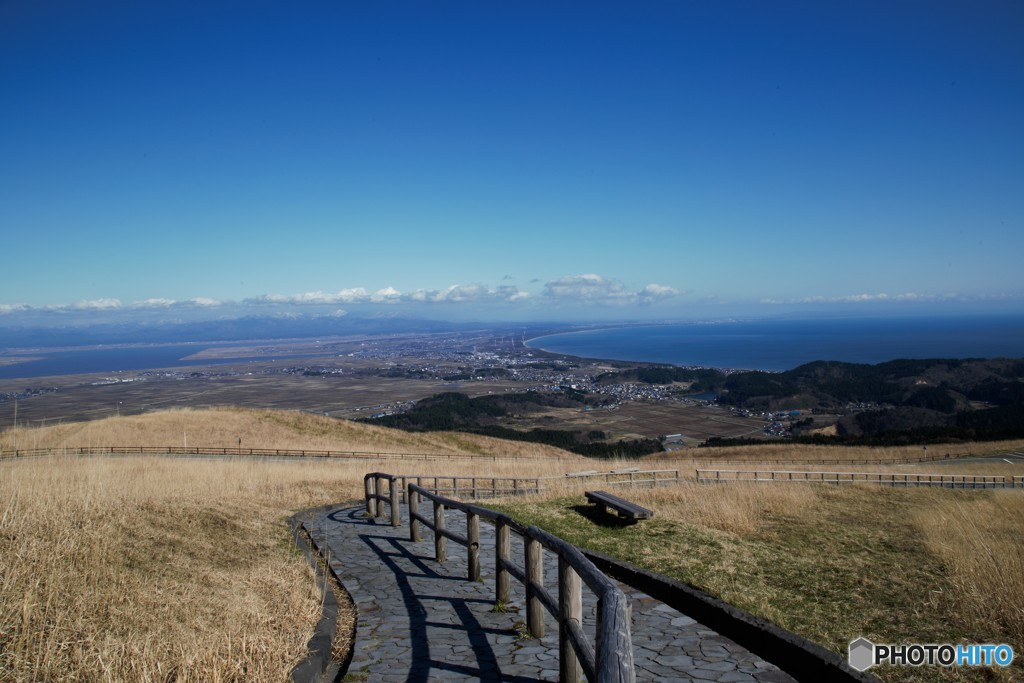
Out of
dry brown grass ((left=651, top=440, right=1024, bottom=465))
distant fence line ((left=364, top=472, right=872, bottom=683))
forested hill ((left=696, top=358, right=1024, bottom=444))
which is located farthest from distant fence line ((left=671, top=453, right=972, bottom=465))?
distant fence line ((left=364, top=472, right=872, bottom=683))

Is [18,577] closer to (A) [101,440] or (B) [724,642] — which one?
(B) [724,642]

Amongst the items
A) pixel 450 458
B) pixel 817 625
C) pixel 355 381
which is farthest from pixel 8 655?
pixel 355 381

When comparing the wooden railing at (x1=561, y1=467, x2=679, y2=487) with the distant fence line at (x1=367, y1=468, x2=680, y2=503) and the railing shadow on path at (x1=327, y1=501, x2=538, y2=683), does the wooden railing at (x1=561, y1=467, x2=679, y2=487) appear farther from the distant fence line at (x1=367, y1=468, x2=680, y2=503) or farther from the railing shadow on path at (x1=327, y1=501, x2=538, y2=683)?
the railing shadow on path at (x1=327, y1=501, x2=538, y2=683)

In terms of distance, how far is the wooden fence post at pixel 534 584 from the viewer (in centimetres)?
529

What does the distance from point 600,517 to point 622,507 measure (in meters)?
1.11

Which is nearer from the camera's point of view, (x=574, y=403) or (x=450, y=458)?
(x=450, y=458)

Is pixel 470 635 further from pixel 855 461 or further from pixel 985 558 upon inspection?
pixel 855 461

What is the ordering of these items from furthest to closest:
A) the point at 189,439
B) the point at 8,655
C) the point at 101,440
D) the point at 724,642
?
the point at 189,439
the point at 101,440
the point at 724,642
the point at 8,655

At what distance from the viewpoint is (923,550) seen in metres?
9.38

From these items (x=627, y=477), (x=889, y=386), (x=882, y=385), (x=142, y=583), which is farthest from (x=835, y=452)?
(x=882, y=385)

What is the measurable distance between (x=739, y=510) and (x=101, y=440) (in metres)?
33.1

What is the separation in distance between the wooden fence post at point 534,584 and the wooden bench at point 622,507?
554 cm

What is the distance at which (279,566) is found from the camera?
7547 mm

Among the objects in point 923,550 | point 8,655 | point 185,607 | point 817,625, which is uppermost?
point 8,655
